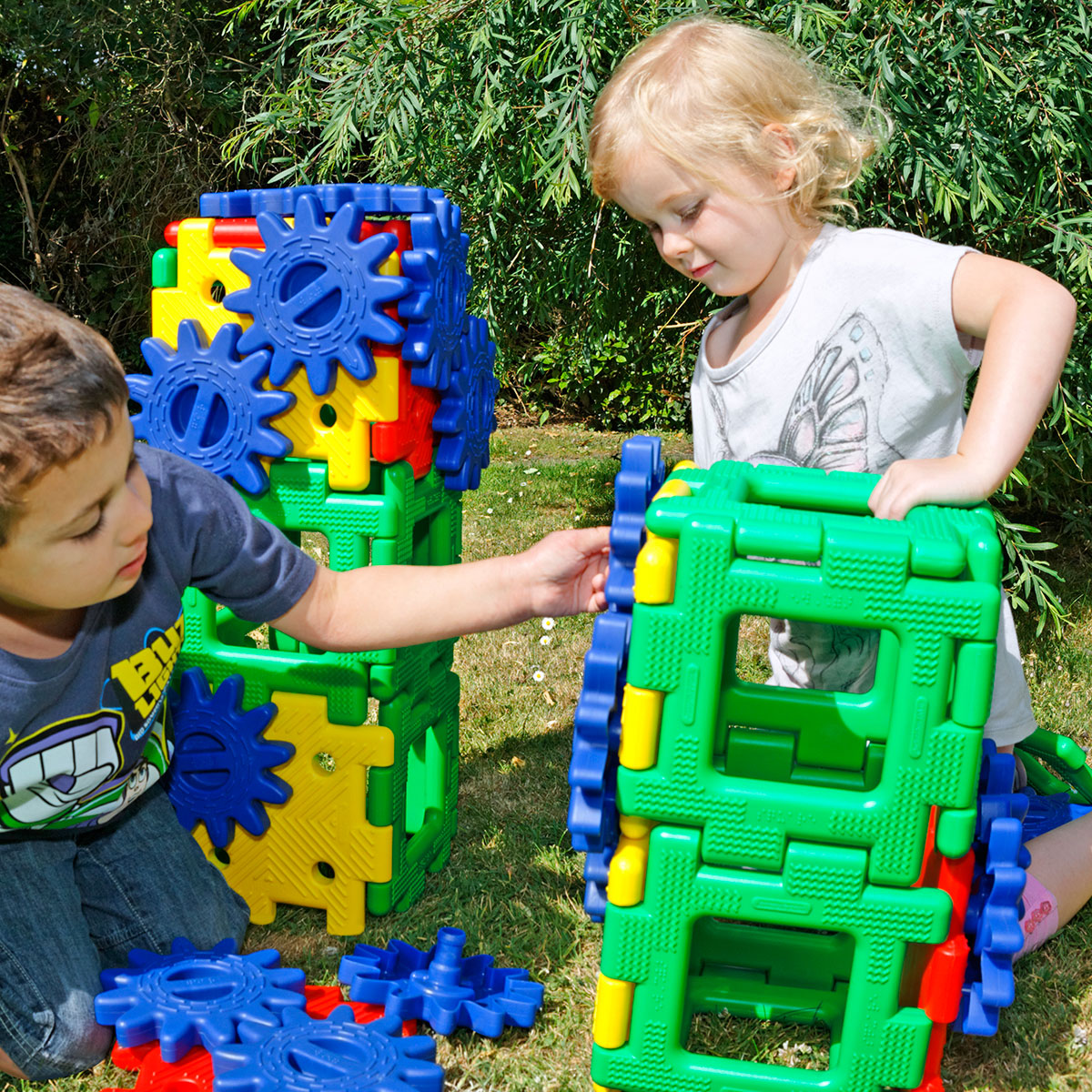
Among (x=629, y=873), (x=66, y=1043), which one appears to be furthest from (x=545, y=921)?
(x=66, y=1043)

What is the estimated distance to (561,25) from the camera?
3701 millimetres

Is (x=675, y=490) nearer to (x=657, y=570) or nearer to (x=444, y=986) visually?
(x=657, y=570)

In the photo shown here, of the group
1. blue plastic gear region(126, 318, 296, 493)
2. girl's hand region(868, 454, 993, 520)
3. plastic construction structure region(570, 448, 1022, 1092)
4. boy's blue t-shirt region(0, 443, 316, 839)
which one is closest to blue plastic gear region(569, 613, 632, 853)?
plastic construction structure region(570, 448, 1022, 1092)

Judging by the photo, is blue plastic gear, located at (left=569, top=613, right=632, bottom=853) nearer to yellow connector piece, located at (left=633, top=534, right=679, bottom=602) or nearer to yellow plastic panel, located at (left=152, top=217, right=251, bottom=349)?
yellow connector piece, located at (left=633, top=534, right=679, bottom=602)

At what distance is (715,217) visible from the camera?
6.59 feet

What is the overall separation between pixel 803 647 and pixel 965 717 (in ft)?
2.87

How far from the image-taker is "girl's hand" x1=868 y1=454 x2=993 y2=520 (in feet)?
5.15

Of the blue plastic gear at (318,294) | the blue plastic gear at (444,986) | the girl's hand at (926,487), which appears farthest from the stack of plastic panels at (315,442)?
the girl's hand at (926,487)

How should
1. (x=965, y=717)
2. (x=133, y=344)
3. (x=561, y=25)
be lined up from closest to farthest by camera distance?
(x=965, y=717), (x=561, y=25), (x=133, y=344)

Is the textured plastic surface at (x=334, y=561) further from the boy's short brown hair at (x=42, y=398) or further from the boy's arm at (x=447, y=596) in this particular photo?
the boy's short brown hair at (x=42, y=398)

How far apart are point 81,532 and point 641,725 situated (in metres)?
0.85

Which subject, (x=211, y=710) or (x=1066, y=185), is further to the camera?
(x=1066, y=185)

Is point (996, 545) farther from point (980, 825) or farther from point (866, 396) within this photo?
point (866, 396)

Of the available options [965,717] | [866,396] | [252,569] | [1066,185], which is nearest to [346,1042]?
[252,569]
